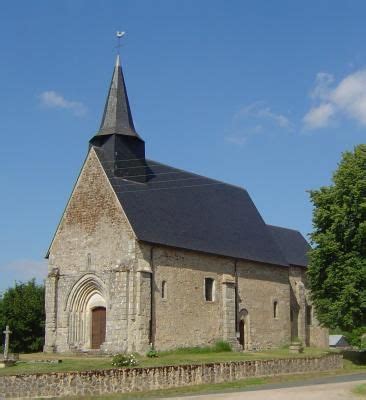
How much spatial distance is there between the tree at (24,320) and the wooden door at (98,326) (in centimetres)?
883

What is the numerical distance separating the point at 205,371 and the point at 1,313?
2217 centimetres

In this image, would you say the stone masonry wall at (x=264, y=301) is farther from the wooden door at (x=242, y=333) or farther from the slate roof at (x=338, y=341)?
the slate roof at (x=338, y=341)

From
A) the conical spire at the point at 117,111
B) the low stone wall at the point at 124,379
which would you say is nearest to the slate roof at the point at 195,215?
the conical spire at the point at 117,111

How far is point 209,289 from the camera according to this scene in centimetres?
3744

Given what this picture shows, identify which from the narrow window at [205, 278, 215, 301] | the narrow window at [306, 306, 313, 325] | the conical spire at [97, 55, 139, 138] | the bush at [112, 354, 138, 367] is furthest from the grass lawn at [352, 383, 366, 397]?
the narrow window at [306, 306, 313, 325]

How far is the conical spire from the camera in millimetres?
36906

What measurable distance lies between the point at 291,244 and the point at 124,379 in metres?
28.5

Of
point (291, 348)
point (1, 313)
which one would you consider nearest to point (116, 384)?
point (291, 348)

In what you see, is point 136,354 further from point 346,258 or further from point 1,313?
point 1,313

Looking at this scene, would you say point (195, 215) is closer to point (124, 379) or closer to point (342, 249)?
point (342, 249)

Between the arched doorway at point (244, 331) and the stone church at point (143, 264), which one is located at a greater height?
the stone church at point (143, 264)

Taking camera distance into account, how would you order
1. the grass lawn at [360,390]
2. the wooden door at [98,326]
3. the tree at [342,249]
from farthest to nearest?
the wooden door at [98,326], the tree at [342,249], the grass lawn at [360,390]

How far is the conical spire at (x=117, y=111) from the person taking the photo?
36.9 meters

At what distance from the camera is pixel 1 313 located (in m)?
43.3
